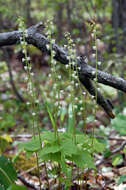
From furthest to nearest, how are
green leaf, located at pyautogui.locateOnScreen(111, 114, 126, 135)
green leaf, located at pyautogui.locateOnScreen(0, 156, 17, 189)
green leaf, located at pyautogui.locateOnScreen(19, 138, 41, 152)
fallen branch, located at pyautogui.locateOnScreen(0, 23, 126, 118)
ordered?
green leaf, located at pyautogui.locateOnScreen(111, 114, 126, 135) → fallen branch, located at pyautogui.locateOnScreen(0, 23, 126, 118) → green leaf, located at pyautogui.locateOnScreen(0, 156, 17, 189) → green leaf, located at pyautogui.locateOnScreen(19, 138, 41, 152)

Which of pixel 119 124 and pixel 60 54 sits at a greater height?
pixel 60 54

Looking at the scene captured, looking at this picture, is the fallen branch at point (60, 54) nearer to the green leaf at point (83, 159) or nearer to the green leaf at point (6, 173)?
the green leaf at point (83, 159)

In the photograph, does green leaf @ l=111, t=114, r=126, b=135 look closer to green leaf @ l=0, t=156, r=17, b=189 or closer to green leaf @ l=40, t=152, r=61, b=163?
green leaf @ l=40, t=152, r=61, b=163

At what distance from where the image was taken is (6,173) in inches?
76.5

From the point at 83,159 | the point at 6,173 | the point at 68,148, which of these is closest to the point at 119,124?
the point at 83,159

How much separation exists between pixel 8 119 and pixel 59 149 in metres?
4.62

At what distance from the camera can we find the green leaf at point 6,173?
1901 mm

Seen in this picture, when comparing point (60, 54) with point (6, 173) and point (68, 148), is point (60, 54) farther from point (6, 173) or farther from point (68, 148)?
point (6, 173)

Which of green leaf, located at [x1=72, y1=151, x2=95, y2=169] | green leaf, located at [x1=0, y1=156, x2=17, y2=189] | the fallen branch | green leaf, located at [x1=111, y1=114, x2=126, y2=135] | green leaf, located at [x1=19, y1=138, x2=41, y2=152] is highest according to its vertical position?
the fallen branch

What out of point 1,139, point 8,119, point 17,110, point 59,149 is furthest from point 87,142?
point 17,110

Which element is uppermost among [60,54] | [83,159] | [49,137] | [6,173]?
[60,54]

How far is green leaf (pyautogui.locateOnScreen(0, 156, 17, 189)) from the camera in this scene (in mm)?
1901

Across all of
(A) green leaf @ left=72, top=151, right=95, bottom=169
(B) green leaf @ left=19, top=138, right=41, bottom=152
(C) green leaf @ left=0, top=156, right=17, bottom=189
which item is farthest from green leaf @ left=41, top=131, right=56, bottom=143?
(C) green leaf @ left=0, top=156, right=17, bottom=189

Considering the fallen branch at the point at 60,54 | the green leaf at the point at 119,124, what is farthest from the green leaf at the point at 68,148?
the green leaf at the point at 119,124
